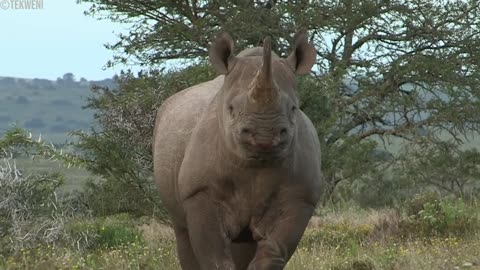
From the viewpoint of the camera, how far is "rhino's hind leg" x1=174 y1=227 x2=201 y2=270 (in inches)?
347

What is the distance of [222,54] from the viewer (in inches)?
284

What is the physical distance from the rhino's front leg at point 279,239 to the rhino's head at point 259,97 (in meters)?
0.55

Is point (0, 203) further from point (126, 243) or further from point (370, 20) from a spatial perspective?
point (370, 20)

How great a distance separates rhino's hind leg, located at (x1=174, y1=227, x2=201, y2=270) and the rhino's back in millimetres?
206

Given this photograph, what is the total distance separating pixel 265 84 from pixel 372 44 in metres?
18.7

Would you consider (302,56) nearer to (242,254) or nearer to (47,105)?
(242,254)

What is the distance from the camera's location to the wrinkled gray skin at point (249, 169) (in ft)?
21.8

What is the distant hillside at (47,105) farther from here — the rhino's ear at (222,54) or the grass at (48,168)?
the rhino's ear at (222,54)

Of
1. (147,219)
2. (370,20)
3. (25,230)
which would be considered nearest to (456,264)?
(25,230)

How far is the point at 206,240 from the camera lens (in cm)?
732

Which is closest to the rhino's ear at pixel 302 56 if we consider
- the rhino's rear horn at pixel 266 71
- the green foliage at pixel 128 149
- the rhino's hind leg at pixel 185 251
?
the rhino's rear horn at pixel 266 71

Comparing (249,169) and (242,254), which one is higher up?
(249,169)

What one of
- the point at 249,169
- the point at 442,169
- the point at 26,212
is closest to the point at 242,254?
the point at 249,169

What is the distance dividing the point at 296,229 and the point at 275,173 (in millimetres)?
424
